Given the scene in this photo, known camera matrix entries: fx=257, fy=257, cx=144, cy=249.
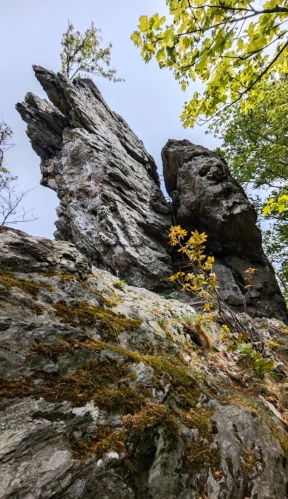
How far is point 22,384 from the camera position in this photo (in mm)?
2393

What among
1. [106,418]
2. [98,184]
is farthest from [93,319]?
[98,184]

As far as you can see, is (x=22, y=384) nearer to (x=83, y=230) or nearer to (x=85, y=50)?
(x=83, y=230)

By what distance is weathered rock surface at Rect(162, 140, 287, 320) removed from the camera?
45.1 ft

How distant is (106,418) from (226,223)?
43.5 feet

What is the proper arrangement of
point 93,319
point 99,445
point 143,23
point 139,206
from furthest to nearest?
point 139,206, point 93,319, point 143,23, point 99,445

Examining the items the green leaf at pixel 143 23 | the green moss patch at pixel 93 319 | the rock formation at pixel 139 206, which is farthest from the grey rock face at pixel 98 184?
the green leaf at pixel 143 23

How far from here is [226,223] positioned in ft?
47.0

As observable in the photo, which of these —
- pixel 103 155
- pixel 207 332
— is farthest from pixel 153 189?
pixel 207 332

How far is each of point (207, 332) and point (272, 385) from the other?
1880mm

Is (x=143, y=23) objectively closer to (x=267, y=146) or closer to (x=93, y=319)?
(x=93, y=319)

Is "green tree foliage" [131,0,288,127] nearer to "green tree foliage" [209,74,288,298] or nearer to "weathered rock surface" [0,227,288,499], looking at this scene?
"weathered rock surface" [0,227,288,499]

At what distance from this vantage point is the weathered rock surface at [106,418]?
6.45 feet

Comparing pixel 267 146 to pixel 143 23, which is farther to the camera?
pixel 267 146

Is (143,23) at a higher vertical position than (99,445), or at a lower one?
higher
